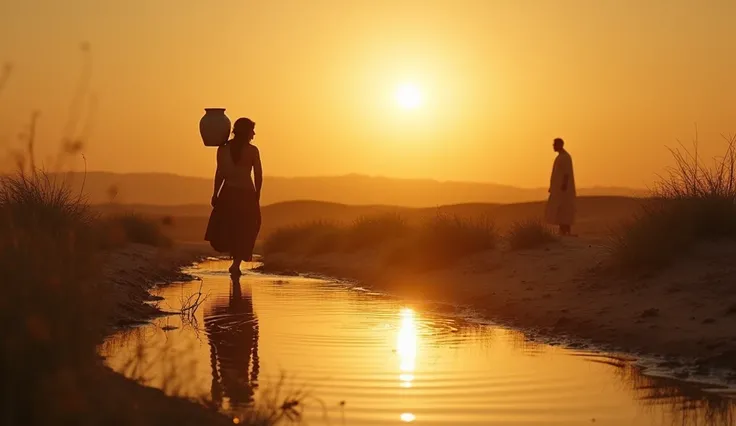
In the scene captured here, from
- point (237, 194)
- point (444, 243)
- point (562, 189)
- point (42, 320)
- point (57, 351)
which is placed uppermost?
point (562, 189)

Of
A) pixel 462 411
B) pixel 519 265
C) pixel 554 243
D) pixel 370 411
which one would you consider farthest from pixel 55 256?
pixel 554 243

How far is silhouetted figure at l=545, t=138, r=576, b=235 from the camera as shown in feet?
70.7

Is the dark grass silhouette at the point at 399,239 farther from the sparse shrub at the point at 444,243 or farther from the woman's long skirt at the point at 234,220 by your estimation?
the woman's long skirt at the point at 234,220

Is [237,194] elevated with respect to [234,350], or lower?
elevated

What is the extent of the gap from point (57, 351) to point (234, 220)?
10785mm

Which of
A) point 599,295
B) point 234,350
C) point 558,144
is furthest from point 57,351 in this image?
point 558,144

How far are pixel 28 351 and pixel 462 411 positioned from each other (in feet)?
9.17

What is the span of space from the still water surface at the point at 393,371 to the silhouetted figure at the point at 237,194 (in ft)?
12.5

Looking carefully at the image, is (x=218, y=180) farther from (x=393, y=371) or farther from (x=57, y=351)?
(x=57, y=351)

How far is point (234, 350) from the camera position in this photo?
831 cm

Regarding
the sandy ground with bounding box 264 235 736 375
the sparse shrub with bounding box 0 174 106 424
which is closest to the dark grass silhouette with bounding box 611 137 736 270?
the sandy ground with bounding box 264 235 736 375

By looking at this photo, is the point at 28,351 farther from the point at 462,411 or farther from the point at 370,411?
the point at 462,411

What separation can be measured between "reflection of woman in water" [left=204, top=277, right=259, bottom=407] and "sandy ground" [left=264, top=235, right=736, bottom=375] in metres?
3.02

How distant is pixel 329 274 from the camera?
2022 centimetres
